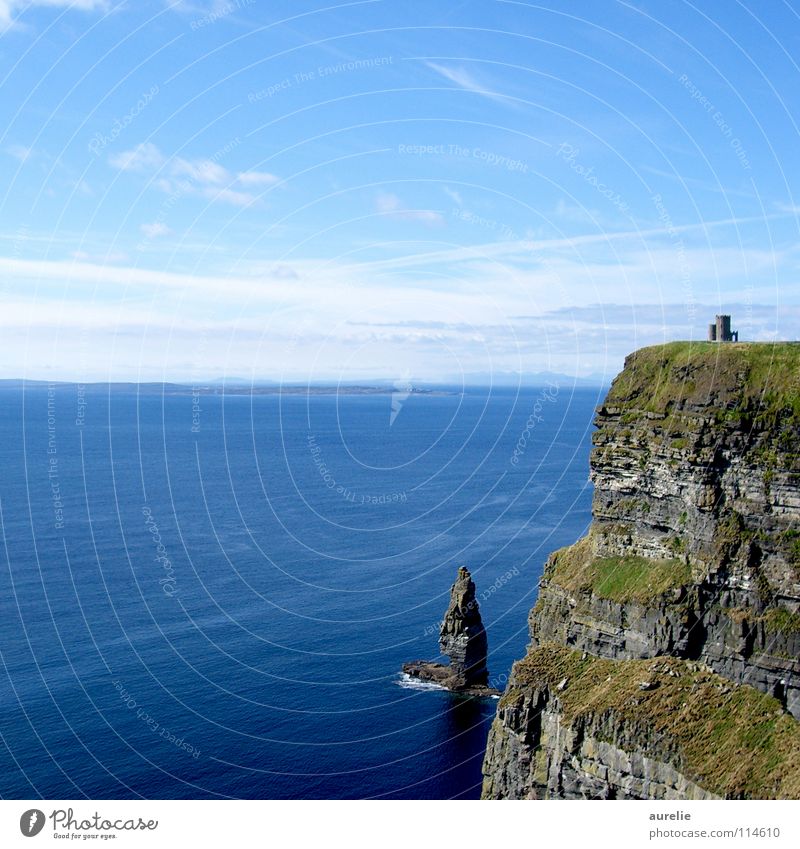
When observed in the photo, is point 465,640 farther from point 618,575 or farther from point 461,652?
point 618,575

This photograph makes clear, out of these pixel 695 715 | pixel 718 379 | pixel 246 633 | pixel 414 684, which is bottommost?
pixel 414 684

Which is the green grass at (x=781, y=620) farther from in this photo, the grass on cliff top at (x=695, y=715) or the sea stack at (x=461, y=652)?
the sea stack at (x=461, y=652)

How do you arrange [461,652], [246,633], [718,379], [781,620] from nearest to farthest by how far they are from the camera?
[781,620] < [718,379] < [461,652] < [246,633]

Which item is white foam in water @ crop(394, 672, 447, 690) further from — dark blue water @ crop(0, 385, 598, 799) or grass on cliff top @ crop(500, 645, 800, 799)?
grass on cliff top @ crop(500, 645, 800, 799)

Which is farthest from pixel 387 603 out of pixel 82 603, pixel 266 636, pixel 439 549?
pixel 82 603

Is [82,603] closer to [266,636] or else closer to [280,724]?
[266,636]

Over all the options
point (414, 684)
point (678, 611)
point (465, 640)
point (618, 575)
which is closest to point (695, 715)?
point (678, 611)

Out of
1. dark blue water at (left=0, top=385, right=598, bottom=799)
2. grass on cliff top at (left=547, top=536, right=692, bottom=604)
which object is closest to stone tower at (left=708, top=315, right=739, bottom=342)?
grass on cliff top at (left=547, top=536, right=692, bottom=604)

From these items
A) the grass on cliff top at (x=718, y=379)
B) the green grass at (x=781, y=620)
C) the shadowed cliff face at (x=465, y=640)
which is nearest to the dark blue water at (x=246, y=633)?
the shadowed cliff face at (x=465, y=640)
